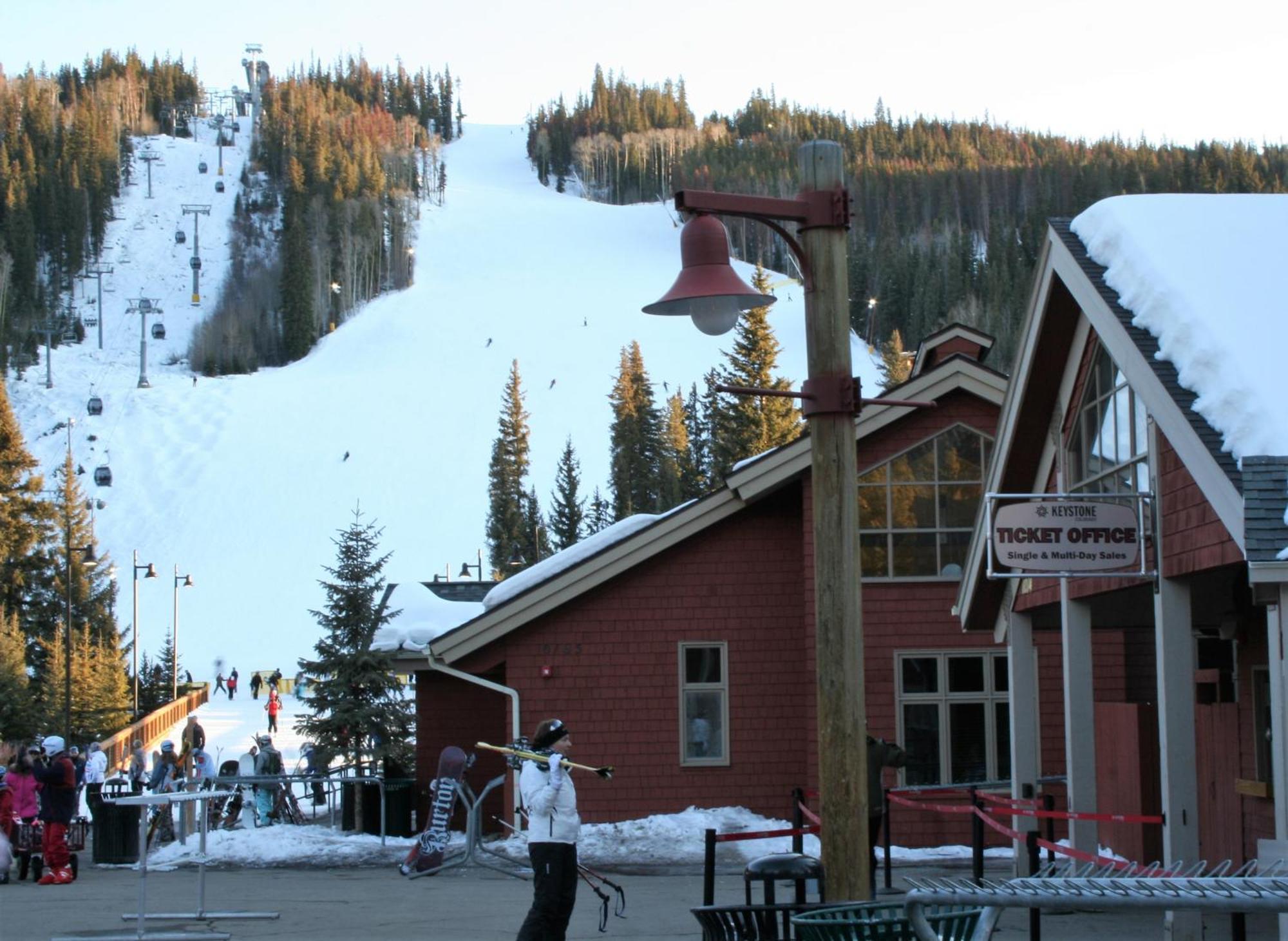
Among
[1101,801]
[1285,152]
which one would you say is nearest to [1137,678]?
[1101,801]

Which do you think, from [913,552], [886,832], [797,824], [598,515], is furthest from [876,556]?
[598,515]

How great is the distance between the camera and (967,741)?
61.8ft

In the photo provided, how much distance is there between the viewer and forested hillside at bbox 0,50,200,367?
460 ft

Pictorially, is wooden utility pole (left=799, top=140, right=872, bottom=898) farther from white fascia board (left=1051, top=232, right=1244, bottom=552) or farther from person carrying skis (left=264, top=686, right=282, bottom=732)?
person carrying skis (left=264, top=686, right=282, bottom=732)

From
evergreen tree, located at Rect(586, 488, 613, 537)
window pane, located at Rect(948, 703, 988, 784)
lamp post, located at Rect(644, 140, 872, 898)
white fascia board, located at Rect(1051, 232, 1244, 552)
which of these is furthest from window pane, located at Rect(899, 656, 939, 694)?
evergreen tree, located at Rect(586, 488, 613, 537)

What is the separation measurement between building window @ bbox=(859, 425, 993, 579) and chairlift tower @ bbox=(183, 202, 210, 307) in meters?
130

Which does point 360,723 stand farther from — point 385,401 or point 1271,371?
point 385,401

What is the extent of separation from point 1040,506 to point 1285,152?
157 meters

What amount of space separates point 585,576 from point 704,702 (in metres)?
2.22

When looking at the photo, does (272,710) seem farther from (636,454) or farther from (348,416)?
(348,416)

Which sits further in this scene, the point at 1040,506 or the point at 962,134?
the point at 962,134

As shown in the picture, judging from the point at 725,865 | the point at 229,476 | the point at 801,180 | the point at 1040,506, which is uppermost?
the point at 229,476

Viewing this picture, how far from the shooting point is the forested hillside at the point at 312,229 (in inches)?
5157

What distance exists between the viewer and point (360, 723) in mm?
22594
